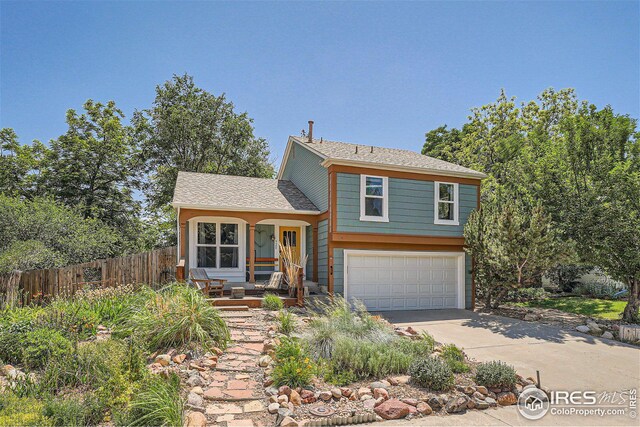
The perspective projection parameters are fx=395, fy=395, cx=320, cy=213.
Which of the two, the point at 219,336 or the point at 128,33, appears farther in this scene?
the point at 128,33

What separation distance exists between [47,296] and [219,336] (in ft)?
23.5

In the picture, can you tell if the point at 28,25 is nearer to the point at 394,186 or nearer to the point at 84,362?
the point at 84,362

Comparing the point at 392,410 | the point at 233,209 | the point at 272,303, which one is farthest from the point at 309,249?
the point at 392,410

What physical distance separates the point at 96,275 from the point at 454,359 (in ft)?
35.8

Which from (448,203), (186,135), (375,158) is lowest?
(448,203)

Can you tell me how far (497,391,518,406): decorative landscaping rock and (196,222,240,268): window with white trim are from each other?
10.1 m

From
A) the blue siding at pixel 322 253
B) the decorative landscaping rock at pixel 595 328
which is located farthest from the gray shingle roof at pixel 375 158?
the decorative landscaping rock at pixel 595 328

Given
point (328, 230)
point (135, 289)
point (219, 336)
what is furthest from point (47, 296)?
point (328, 230)

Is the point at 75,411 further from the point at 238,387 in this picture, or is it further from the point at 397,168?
the point at 397,168

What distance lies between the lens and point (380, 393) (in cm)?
554

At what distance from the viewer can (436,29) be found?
11.5 m

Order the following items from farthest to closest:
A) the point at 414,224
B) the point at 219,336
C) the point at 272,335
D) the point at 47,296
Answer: the point at 414,224 < the point at 47,296 < the point at 272,335 < the point at 219,336

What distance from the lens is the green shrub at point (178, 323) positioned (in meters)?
6.87

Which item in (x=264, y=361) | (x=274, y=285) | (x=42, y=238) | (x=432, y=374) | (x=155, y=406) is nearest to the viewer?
(x=155, y=406)
